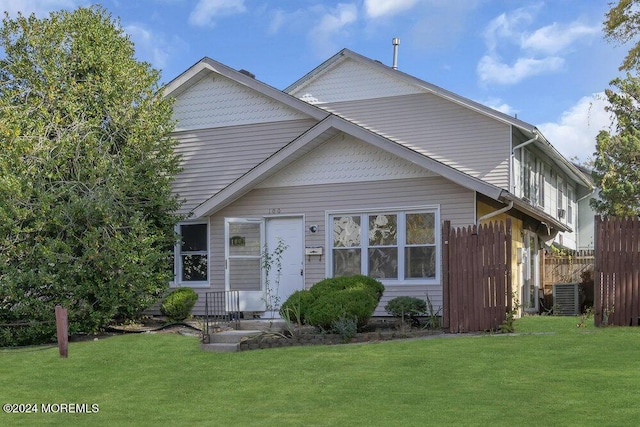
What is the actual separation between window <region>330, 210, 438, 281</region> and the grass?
151 inches

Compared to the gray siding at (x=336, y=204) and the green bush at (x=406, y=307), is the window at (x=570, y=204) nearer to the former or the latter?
the gray siding at (x=336, y=204)

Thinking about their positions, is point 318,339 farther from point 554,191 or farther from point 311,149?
point 554,191

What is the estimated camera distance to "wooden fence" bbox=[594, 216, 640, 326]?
14.1 m

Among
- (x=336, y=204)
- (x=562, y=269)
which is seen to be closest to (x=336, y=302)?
(x=336, y=204)

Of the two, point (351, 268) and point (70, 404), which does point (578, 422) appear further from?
point (351, 268)

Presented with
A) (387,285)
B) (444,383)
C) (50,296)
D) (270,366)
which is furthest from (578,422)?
(50,296)

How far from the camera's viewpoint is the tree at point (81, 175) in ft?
54.7

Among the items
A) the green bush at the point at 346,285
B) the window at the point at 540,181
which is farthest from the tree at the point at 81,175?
the window at the point at 540,181

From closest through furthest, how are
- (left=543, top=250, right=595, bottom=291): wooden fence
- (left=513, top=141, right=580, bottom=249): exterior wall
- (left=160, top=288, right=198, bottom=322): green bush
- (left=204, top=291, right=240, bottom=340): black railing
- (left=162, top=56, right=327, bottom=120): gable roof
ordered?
(left=204, top=291, right=240, bottom=340): black railing < (left=160, top=288, right=198, bottom=322): green bush < (left=162, top=56, right=327, bottom=120): gable roof < (left=513, top=141, right=580, bottom=249): exterior wall < (left=543, top=250, right=595, bottom=291): wooden fence

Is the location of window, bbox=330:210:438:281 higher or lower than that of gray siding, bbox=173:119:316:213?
lower

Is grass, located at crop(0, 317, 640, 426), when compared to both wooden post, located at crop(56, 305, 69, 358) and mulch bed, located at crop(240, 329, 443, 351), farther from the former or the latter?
mulch bed, located at crop(240, 329, 443, 351)

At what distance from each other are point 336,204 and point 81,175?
578cm

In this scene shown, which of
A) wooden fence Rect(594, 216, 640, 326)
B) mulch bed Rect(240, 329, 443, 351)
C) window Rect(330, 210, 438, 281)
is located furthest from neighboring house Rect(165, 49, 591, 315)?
mulch bed Rect(240, 329, 443, 351)

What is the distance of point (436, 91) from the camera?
21297mm
